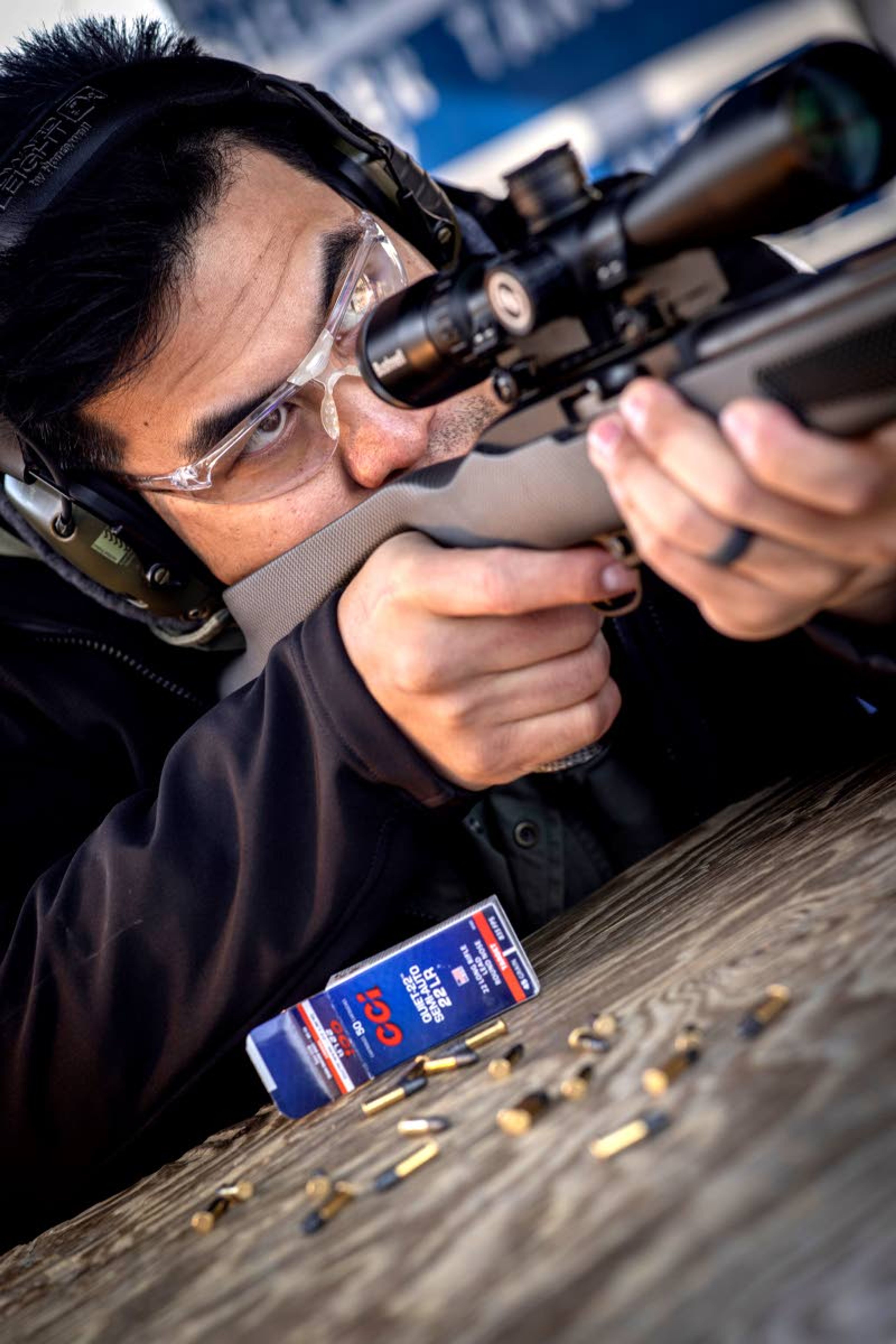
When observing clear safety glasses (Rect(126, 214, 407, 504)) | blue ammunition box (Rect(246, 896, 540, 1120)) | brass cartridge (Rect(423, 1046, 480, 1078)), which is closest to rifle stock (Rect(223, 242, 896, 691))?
clear safety glasses (Rect(126, 214, 407, 504))

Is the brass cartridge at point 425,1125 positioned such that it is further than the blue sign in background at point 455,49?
No

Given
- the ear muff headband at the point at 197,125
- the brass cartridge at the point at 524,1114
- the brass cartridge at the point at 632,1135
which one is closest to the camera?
the brass cartridge at the point at 632,1135

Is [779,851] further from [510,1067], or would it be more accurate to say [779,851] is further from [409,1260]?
[409,1260]

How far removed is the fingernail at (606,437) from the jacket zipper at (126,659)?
1211mm

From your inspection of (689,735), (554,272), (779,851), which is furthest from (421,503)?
(689,735)

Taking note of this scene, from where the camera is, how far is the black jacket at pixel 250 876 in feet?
4.88

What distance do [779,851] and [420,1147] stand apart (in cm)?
56

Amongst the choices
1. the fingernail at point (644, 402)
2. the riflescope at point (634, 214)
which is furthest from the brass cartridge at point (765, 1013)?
the riflescope at point (634, 214)

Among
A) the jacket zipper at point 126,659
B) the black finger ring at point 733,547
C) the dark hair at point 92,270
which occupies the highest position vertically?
the dark hair at point 92,270

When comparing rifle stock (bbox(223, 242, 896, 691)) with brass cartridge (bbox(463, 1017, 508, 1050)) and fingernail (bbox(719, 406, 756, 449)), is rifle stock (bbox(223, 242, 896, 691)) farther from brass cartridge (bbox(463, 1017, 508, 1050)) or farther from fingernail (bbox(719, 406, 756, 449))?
brass cartridge (bbox(463, 1017, 508, 1050))

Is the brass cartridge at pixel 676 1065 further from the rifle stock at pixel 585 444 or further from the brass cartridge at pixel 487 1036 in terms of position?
the rifle stock at pixel 585 444

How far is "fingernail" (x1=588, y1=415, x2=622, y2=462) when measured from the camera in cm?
103

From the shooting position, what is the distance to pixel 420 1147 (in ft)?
3.08

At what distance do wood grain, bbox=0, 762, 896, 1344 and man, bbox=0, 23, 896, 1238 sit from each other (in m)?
0.23
